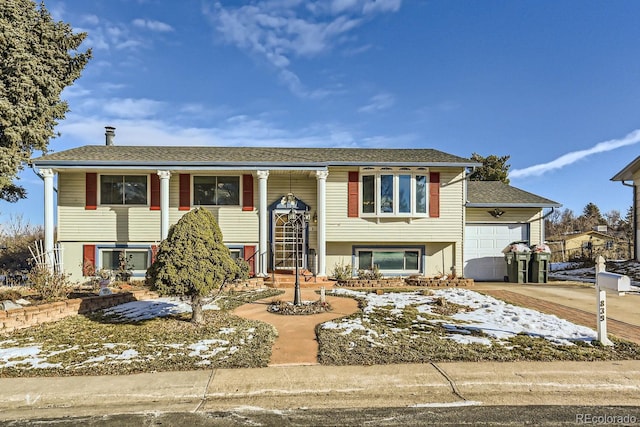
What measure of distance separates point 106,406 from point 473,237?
1308 cm

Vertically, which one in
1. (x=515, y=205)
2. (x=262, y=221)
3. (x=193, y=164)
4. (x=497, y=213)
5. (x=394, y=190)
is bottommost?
(x=262, y=221)

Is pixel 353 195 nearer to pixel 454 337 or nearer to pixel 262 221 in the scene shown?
pixel 262 221

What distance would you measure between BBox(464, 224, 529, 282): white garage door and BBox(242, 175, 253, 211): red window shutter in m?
8.59

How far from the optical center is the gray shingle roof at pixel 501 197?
13.1 meters

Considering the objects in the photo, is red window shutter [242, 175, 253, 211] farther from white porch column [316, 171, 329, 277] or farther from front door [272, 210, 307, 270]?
white porch column [316, 171, 329, 277]

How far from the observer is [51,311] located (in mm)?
6797

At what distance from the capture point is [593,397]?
3740 millimetres

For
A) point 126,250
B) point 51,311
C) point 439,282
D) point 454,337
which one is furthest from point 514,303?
point 126,250

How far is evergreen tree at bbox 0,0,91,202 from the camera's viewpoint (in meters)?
13.2

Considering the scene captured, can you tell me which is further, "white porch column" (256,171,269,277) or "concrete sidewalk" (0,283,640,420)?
"white porch column" (256,171,269,277)

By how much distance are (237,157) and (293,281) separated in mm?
4924

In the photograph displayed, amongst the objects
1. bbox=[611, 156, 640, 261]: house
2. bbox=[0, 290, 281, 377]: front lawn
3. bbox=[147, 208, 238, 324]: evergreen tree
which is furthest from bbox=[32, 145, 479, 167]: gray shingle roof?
bbox=[611, 156, 640, 261]: house

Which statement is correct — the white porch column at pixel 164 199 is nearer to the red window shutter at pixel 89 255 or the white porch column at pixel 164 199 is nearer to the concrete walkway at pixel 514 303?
the red window shutter at pixel 89 255

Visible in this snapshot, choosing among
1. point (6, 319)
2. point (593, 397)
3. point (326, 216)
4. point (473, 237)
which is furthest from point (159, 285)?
point (473, 237)
